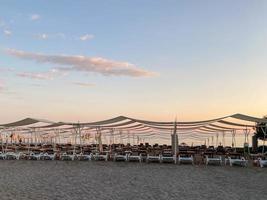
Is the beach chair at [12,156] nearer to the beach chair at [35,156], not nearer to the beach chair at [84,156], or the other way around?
the beach chair at [35,156]

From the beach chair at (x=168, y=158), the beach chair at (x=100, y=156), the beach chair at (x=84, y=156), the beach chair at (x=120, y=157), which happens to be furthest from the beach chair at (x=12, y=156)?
the beach chair at (x=168, y=158)

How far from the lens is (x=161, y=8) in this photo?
17125 millimetres

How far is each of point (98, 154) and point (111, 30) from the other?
278 inches

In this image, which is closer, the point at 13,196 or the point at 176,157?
the point at 13,196

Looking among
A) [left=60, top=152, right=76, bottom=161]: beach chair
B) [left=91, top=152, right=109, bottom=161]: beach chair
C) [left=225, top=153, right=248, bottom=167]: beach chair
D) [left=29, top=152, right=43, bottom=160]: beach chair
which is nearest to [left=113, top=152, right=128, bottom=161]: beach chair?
[left=91, top=152, right=109, bottom=161]: beach chair

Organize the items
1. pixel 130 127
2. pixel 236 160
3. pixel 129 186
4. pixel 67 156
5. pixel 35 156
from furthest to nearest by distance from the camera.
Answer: pixel 130 127, pixel 67 156, pixel 35 156, pixel 236 160, pixel 129 186

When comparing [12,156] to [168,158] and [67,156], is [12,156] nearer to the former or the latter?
[67,156]

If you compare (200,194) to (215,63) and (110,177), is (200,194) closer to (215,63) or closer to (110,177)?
(110,177)

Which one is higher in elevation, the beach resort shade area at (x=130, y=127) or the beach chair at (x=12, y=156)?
the beach resort shade area at (x=130, y=127)

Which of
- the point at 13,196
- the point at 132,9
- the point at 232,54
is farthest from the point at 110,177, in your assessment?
the point at 232,54

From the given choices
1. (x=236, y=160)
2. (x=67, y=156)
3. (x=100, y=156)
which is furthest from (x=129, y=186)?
(x=67, y=156)

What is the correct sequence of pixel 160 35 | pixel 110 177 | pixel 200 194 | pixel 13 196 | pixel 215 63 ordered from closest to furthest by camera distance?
1. pixel 13 196
2. pixel 200 194
3. pixel 110 177
4. pixel 160 35
5. pixel 215 63

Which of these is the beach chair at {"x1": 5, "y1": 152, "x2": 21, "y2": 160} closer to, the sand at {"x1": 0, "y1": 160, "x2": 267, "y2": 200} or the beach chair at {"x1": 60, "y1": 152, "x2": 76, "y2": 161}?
the beach chair at {"x1": 60, "y1": 152, "x2": 76, "y2": 161}

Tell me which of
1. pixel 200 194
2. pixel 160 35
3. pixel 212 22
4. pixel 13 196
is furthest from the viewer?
pixel 160 35
